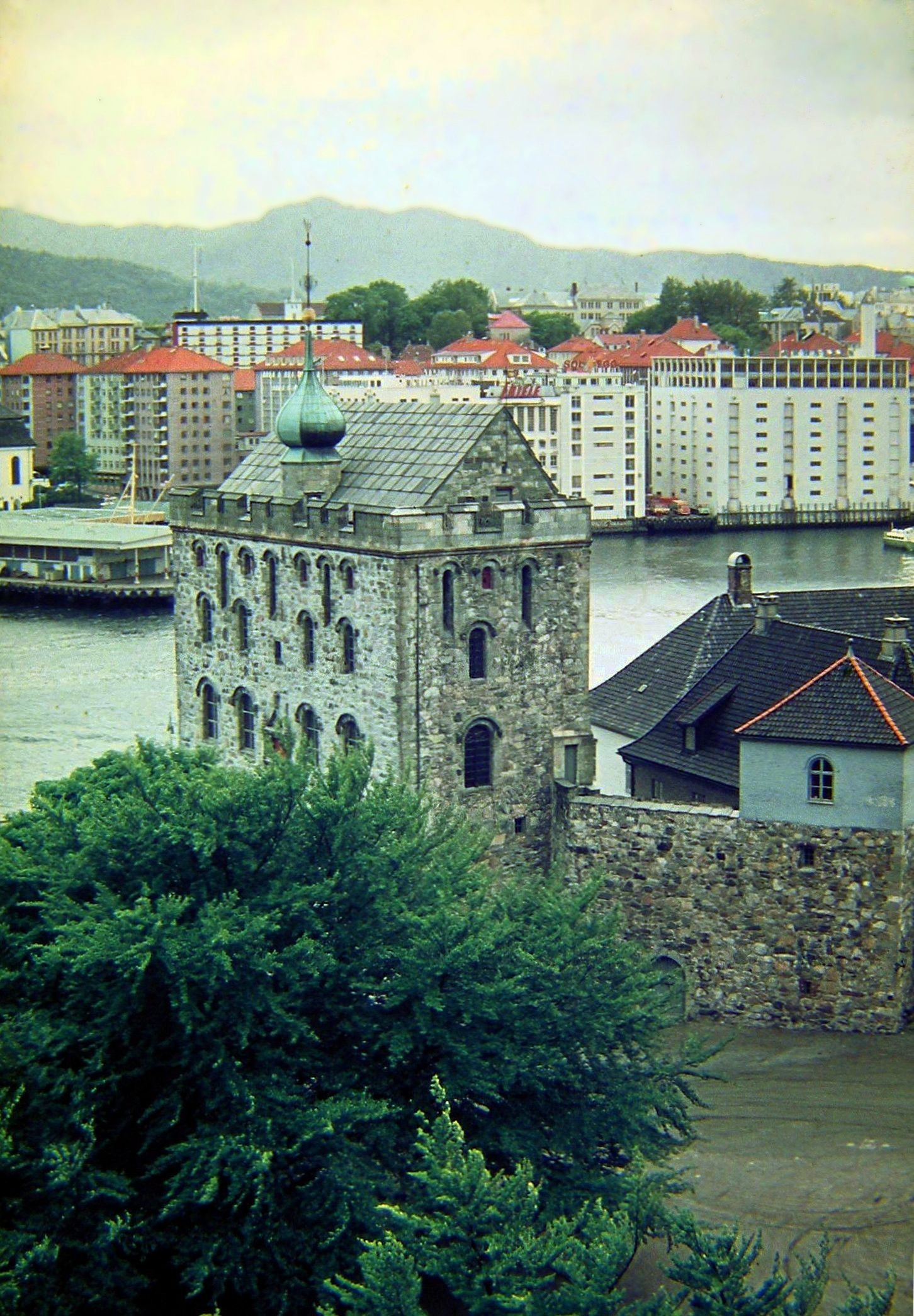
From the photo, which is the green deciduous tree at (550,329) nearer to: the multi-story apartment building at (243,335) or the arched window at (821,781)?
the multi-story apartment building at (243,335)

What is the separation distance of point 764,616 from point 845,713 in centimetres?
483

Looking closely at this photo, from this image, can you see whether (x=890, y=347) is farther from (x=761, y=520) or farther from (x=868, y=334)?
(x=761, y=520)

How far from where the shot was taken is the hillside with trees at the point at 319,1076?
18188 millimetres

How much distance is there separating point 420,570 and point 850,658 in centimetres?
538

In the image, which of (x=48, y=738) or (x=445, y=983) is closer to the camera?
(x=445, y=983)

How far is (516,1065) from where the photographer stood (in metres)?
21.0

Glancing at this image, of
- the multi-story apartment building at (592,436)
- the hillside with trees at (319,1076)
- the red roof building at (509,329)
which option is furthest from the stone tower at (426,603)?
the red roof building at (509,329)

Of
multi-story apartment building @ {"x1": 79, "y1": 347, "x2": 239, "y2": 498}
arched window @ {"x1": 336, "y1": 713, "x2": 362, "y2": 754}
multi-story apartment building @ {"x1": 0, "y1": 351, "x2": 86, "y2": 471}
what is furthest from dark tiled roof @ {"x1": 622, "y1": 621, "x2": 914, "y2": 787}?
multi-story apartment building @ {"x1": 0, "y1": 351, "x2": 86, "y2": 471}

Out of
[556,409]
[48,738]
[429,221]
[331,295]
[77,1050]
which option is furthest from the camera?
[331,295]

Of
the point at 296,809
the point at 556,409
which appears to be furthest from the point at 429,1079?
the point at 556,409

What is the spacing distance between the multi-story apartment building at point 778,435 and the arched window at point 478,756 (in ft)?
282

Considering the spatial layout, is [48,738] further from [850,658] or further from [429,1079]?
[429,1079]

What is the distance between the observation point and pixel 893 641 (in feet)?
96.2

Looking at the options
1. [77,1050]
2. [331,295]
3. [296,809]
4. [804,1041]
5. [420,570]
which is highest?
[331,295]
